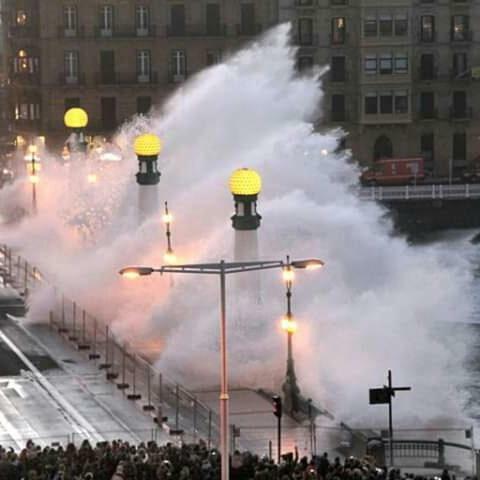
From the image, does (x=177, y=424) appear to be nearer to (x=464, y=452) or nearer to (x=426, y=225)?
(x=464, y=452)

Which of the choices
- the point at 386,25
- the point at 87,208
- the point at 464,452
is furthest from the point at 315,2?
the point at 464,452

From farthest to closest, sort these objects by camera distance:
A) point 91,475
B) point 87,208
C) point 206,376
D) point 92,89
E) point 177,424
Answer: point 92,89 < point 87,208 < point 206,376 < point 177,424 < point 91,475

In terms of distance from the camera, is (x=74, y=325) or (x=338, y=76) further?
(x=338, y=76)

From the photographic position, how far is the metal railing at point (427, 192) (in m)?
116

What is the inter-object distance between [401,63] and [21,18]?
26237 mm

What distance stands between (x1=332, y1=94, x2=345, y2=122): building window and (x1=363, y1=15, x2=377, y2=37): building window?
468 cm

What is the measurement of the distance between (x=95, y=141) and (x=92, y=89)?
1090 cm

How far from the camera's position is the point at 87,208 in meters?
85.6

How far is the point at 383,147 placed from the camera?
125 m

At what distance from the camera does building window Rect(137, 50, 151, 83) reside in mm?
121938

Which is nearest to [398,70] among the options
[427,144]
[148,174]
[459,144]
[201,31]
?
[427,144]

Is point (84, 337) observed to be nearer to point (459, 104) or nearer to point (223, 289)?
point (223, 289)

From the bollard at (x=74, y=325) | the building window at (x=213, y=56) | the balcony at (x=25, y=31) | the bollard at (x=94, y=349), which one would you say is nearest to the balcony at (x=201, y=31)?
the building window at (x=213, y=56)

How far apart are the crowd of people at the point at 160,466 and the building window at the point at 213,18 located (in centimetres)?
8443
